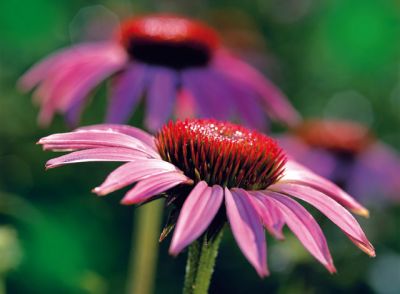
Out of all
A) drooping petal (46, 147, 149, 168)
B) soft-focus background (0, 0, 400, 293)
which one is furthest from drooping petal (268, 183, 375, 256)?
soft-focus background (0, 0, 400, 293)

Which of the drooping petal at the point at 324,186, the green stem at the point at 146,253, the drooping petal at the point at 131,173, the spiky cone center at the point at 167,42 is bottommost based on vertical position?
the green stem at the point at 146,253

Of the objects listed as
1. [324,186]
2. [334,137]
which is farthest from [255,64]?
[324,186]

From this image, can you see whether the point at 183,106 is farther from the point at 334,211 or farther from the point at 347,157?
the point at 334,211

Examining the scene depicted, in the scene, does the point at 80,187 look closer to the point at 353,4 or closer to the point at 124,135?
the point at 124,135

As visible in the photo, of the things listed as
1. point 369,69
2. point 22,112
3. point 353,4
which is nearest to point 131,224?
point 22,112

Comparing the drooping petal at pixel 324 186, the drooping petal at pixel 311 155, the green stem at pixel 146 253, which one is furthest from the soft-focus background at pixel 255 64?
the drooping petal at pixel 324 186

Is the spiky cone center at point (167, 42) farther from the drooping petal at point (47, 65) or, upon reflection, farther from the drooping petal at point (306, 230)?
the drooping petal at point (306, 230)
